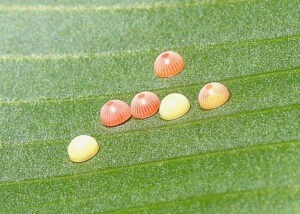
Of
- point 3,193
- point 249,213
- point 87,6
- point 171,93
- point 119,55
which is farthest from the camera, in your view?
point 87,6

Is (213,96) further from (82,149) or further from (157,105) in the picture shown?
(82,149)

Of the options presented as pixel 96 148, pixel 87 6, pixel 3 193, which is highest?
pixel 87 6

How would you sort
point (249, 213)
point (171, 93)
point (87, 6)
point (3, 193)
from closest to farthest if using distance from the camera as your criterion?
point (249, 213) < point (3, 193) < point (171, 93) < point (87, 6)

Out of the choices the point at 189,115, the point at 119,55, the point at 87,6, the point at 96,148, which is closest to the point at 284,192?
the point at 189,115

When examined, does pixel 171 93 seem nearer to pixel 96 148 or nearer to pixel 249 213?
pixel 96 148

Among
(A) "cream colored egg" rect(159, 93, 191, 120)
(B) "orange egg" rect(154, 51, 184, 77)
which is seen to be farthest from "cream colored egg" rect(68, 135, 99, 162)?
(B) "orange egg" rect(154, 51, 184, 77)

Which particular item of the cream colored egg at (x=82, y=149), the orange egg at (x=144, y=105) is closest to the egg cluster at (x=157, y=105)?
the orange egg at (x=144, y=105)

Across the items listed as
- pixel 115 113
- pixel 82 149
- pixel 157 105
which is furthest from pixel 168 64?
pixel 82 149
